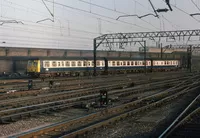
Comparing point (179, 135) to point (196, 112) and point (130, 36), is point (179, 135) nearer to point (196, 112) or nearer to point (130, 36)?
point (196, 112)

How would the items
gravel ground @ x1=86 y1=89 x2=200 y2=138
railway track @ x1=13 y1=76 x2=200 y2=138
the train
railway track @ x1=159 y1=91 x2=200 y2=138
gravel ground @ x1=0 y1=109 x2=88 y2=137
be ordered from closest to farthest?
railway track @ x1=159 y1=91 x2=200 y2=138 → railway track @ x1=13 y1=76 x2=200 y2=138 → gravel ground @ x1=86 y1=89 x2=200 y2=138 → gravel ground @ x1=0 y1=109 x2=88 y2=137 → the train

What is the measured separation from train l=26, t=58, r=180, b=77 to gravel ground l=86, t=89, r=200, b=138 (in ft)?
86.8

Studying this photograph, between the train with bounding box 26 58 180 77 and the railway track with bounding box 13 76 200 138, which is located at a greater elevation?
the train with bounding box 26 58 180 77

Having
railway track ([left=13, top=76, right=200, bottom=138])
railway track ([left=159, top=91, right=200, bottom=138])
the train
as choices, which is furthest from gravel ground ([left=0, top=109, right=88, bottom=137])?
the train

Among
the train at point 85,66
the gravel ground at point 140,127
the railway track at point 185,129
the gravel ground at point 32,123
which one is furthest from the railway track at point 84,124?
the train at point 85,66

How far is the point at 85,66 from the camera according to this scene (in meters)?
45.0

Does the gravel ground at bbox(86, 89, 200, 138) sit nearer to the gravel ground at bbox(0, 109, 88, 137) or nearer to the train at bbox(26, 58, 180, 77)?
the gravel ground at bbox(0, 109, 88, 137)

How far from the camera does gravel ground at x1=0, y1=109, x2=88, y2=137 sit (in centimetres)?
993

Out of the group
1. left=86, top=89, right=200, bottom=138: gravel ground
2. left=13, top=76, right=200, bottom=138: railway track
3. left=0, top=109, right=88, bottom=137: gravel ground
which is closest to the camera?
left=13, top=76, right=200, bottom=138: railway track

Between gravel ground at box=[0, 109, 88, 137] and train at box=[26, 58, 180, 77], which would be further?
train at box=[26, 58, 180, 77]

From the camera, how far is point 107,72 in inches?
1902

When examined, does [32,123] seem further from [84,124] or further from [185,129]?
[185,129]

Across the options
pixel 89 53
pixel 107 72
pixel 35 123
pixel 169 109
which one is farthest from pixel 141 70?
pixel 35 123

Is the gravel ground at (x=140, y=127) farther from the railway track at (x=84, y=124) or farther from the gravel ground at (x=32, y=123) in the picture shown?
the gravel ground at (x=32, y=123)
